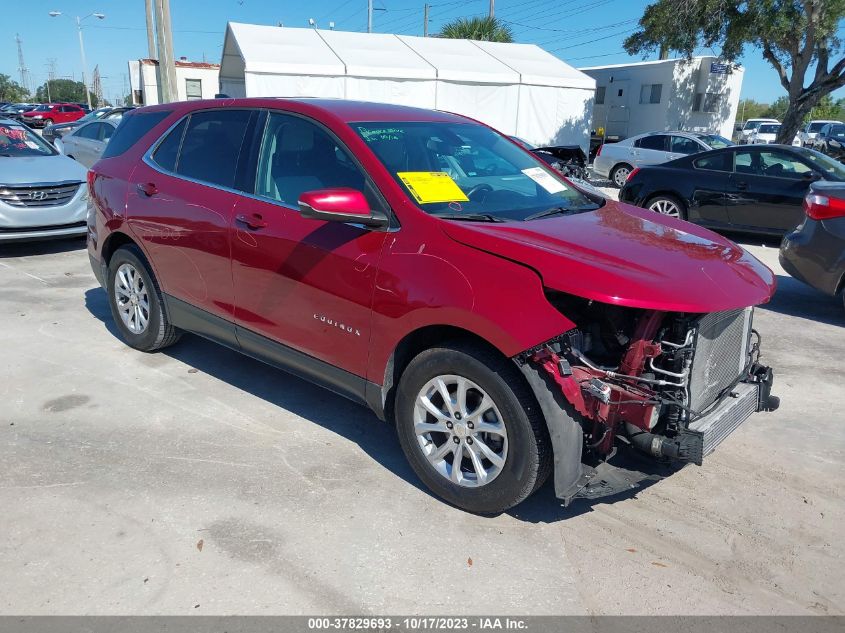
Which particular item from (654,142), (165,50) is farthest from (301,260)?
(165,50)

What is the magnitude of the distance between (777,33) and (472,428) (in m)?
21.3

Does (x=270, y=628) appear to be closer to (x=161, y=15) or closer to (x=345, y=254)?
(x=345, y=254)

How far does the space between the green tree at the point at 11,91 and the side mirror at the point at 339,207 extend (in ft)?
348

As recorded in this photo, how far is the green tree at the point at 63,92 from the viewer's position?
10275 centimetres

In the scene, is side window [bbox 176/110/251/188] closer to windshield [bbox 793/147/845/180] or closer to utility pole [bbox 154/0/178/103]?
windshield [bbox 793/147/845/180]

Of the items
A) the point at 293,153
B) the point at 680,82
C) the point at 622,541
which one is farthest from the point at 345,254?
the point at 680,82

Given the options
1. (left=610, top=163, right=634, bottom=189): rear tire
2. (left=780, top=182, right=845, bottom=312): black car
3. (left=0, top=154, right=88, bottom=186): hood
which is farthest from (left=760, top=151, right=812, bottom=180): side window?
(left=0, top=154, right=88, bottom=186): hood

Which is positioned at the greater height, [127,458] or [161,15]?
[161,15]

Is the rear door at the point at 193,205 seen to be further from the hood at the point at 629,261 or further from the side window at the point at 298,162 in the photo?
the hood at the point at 629,261

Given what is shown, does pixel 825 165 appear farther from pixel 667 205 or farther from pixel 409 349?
pixel 409 349

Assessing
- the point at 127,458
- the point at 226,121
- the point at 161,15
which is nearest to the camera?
the point at 127,458

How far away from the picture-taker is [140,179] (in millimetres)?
4828

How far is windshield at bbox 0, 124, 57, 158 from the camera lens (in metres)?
9.30

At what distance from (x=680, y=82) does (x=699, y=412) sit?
93.5ft
